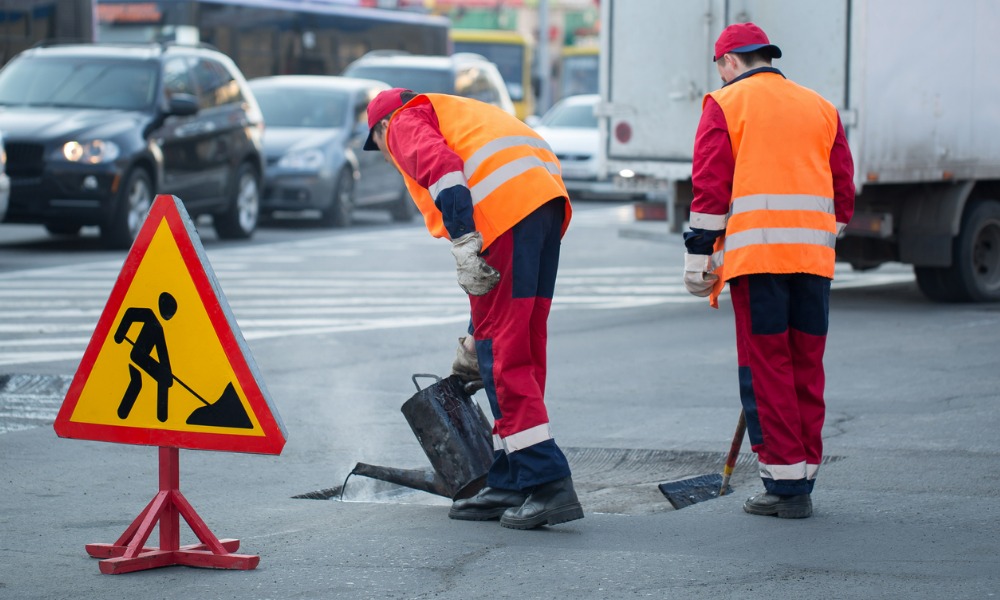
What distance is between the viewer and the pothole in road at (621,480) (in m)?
6.23

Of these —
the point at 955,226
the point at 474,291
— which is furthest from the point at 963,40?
the point at 474,291

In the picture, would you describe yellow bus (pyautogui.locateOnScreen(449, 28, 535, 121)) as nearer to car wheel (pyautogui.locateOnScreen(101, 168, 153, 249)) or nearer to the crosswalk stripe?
the crosswalk stripe

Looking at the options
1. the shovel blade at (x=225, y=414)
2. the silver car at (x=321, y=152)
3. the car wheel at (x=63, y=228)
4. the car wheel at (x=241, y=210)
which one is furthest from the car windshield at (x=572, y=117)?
the shovel blade at (x=225, y=414)

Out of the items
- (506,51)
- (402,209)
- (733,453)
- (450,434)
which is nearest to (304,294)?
(450,434)

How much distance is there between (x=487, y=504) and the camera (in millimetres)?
5668

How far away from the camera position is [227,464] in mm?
6781

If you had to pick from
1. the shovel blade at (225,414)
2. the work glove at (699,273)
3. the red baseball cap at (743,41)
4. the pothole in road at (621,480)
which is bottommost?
the pothole in road at (621,480)

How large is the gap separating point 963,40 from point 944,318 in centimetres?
216

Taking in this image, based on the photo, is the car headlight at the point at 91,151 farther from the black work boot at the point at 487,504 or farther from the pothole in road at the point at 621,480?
the black work boot at the point at 487,504

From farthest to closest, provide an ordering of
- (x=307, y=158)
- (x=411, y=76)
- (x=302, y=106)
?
(x=411, y=76)
(x=302, y=106)
(x=307, y=158)

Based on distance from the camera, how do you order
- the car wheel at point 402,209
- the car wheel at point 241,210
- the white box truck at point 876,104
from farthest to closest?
the car wheel at point 402,209, the car wheel at point 241,210, the white box truck at point 876,104

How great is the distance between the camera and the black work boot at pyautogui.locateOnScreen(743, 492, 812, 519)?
564 centimetres

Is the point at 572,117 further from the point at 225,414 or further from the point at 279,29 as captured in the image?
the point at 225,414

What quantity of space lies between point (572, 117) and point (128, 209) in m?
11.4
